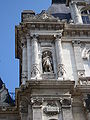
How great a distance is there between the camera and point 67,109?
17.7m

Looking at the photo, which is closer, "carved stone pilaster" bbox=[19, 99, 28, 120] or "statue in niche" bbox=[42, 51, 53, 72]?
"carved stone pilaster" bbox=[19, 99, 28, 120]

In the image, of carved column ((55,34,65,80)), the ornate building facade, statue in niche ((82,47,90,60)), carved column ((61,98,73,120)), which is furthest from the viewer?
statue in niche ((82,47,90,60))

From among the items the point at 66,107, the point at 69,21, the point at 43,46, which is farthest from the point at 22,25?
the point at 66,107

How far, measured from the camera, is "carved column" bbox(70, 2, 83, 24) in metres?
25.1

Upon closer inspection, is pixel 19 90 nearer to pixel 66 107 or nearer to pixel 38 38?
pixel 66 107

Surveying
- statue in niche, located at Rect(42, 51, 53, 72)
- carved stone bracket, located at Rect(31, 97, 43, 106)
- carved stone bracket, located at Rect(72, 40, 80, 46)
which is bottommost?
carved stone bracket, located at Rect(31, 97, 43, 106)

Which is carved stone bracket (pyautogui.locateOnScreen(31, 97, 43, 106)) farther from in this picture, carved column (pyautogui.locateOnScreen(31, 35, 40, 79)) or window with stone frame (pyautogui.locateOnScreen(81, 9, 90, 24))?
window with stone frame (pyautogui.locateOnScreen(81, 9, 90, 24))

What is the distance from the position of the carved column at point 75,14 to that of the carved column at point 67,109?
27.6ft

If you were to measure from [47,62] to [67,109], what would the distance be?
3994 millimetres

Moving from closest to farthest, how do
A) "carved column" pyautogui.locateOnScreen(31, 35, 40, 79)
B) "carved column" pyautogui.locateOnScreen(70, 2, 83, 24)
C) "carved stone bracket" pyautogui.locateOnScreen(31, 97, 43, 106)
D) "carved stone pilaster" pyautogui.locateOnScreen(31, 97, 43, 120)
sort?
"carved stone pilaster" pyautogui.locateOnScreen(31, 97, 43, 120), "carved stone bracket" pyautogui.locateOnScreen(31, 97, 43, 106), "carved column" pyautogui.locateOnScreen(31, 35, 40, 79), "carved column" pyautogui.locateOnScreen(70, 2, 83, 24)

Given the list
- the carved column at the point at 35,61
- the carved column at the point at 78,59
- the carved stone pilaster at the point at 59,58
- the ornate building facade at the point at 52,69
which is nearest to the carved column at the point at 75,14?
the ornate building facade at the point at 52,69

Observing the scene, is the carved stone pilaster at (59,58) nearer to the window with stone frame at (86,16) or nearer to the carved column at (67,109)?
the carved column at (67,109)

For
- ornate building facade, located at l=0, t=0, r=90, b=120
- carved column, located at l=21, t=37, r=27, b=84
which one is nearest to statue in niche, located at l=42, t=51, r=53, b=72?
ornate building facade, located at l=0, t=0, r=90, b=120

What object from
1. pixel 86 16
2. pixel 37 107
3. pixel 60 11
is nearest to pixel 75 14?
pixel 86 16
